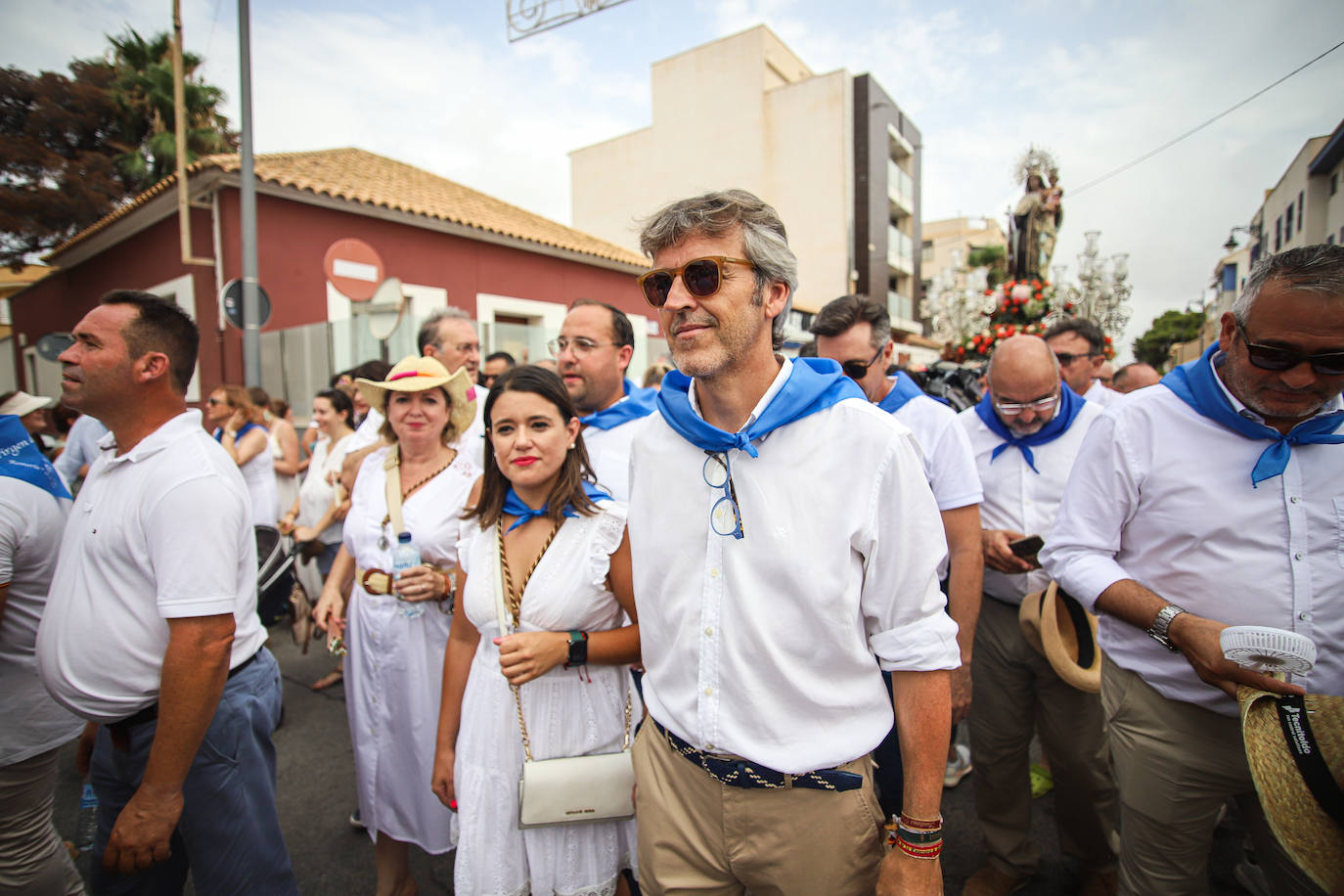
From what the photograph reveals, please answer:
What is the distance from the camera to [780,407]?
58.2 inches

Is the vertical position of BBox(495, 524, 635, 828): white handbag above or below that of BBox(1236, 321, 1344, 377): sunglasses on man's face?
below

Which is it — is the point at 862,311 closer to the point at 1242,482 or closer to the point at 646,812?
the point at 1242,482

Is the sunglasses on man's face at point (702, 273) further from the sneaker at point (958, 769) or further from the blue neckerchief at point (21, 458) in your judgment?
the sneaker at point (958, 769)

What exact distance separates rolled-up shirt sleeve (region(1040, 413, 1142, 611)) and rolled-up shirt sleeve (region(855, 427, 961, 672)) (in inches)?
35.0

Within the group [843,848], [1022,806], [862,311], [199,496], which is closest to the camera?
[843,848]

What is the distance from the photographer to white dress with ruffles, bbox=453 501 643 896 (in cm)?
204

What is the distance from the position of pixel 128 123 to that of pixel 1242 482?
831 inches

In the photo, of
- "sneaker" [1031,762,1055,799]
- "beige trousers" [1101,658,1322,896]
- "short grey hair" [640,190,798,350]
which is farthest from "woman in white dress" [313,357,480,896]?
"sneaker" [1031,762,1055,799]

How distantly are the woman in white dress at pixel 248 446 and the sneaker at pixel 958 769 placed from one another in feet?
15.6

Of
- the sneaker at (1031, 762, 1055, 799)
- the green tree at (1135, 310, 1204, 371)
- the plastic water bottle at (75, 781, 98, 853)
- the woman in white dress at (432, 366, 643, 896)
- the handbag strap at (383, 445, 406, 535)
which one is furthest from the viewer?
the green tree at (1135, 310, 1204, 371)

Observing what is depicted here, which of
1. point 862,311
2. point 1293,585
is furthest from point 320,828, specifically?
point 1293,585

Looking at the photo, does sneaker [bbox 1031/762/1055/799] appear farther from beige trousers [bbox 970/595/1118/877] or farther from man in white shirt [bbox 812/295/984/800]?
man in white shirt [bbox 812/295/984/800]

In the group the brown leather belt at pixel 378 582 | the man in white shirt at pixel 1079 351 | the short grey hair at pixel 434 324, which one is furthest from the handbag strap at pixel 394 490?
the man in white shirt at pixel 1079 351

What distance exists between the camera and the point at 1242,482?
181 cm
